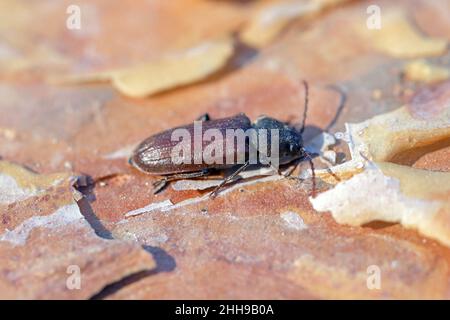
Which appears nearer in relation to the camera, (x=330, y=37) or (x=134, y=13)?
(x=330, y=37)

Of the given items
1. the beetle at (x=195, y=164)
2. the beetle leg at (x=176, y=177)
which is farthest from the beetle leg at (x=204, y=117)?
the beetle leg at (x=176, y=177)

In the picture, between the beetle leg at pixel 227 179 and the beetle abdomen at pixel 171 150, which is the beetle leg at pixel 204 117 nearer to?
the beetle abdomen at pixel 171 150

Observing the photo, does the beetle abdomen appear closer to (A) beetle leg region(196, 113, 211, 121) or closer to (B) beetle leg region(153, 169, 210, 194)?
(B) beetle leg region(153, 169, 210, 194)

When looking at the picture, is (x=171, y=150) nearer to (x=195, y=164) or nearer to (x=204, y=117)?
(x=195, y=164)

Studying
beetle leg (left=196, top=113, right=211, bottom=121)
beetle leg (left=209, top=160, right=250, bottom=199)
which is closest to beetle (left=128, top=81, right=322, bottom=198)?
beetle leg (left=209, top=160, right=250, bottom=199)
